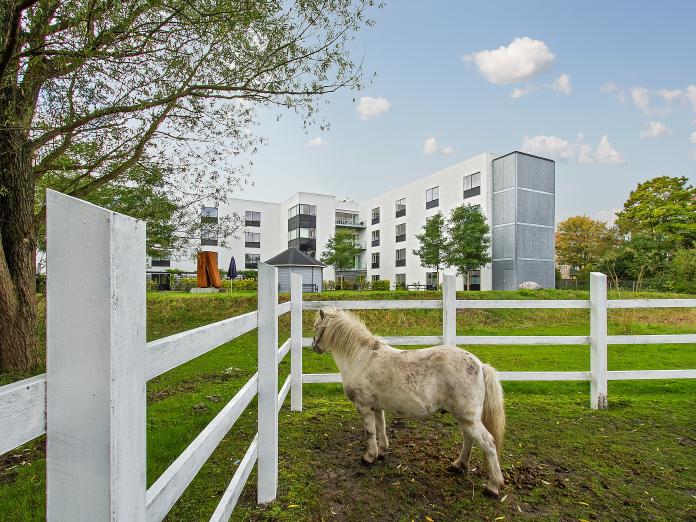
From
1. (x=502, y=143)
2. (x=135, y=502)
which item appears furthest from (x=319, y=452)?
(x=502, y=143)

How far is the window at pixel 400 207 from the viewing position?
131 feet

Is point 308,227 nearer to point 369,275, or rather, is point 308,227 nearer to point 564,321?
point 369,275

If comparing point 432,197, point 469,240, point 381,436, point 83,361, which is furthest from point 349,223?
point 83,361

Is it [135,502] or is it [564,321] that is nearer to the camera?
[135,502]

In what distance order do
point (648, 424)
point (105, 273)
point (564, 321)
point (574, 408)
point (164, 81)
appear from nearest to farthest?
point (105, 273) < point (648, 424) < point (574, 408) < point (164, 81) < point (564, 321)

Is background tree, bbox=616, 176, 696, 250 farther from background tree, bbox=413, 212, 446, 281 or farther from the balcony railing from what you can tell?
the balcony railing

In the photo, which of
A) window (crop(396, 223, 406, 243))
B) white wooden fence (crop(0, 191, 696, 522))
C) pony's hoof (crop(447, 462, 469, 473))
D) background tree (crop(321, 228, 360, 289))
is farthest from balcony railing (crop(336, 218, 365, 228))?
white wooden fence (crop(0, 191, 696, 522))

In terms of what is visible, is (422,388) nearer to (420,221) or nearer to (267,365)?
(267,365)

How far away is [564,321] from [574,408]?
1023 cm

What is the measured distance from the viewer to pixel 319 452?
139 inches

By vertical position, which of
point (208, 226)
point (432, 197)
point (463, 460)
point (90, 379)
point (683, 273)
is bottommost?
point (463, 460)

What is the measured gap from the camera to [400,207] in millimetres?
40562

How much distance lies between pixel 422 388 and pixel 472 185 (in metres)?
31.0

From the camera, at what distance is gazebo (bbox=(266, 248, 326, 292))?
24969mm
